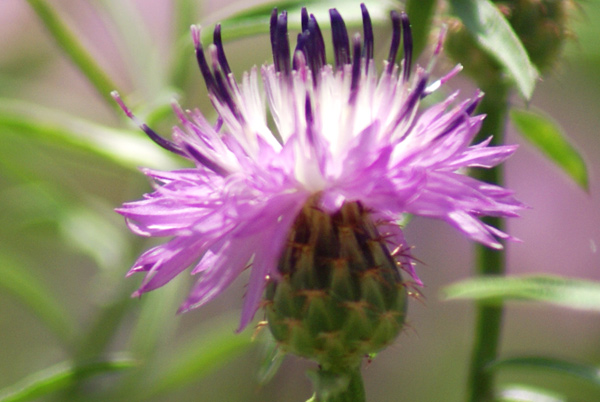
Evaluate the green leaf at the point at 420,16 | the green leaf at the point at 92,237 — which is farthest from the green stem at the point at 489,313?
the green leaf at the point at 92,237

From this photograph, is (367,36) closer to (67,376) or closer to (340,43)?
(340,43)

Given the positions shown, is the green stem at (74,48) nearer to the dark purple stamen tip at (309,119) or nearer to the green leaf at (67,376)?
the green leaf at (67,376)

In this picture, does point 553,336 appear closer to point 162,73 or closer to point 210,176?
point 162,73

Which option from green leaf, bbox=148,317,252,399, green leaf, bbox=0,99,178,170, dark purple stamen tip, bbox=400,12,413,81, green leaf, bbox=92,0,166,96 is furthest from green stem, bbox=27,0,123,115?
dark purple stamen tip, bbox=400,12,413,81

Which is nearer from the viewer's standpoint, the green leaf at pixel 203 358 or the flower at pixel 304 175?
the flower at pixel 304 175

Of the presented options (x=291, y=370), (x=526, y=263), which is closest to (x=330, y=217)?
(x=291, y=370)

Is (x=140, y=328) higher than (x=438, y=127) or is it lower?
lower
